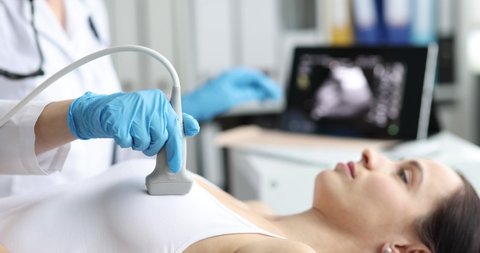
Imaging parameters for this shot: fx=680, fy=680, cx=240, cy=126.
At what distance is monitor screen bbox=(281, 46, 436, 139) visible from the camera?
2.34 metres

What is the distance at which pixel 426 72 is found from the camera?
7.62 feet

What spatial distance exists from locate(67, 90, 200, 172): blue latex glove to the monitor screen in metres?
1.38

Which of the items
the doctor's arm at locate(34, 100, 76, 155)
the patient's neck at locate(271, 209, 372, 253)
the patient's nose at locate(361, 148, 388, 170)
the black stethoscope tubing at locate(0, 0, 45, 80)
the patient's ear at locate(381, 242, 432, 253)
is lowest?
the patient's ear at locate(381, 242, 432, 253)

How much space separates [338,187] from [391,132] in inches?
38.8

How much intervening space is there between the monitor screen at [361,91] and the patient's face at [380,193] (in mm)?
854

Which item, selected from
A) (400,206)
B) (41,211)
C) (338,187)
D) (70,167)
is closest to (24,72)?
(70,167)

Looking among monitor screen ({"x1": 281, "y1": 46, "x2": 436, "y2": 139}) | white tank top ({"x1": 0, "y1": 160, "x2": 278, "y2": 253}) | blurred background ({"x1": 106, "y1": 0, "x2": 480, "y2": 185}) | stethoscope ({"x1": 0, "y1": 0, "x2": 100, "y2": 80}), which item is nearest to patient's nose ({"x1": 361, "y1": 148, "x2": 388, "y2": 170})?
white tank top ({"x1": 0, "y1": 160, "x2": 278, "y2": 253})

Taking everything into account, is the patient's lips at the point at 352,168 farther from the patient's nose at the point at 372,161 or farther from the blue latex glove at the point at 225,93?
the blue latex glove at the point at 225,93

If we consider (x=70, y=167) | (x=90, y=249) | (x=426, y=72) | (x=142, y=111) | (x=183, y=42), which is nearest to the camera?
(x=142, y=111)

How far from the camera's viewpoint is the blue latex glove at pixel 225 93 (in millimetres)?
1978

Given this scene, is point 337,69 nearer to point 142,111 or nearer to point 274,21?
point 274,21

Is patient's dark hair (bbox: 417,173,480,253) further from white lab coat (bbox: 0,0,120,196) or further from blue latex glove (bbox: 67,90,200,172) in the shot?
white lab coat (bbox: 0,0,120,196)

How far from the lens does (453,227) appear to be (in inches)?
55.0

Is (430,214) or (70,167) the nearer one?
(430,214)
